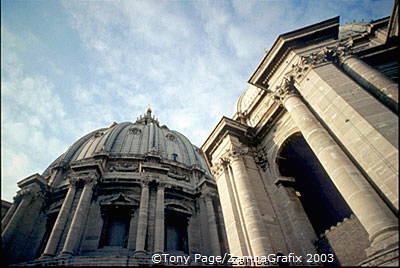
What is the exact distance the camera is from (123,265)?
17188 mm

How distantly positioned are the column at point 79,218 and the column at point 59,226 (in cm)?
112

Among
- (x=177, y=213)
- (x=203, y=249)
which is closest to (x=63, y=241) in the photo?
(x=177, y=213)

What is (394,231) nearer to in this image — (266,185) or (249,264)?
(249,264)

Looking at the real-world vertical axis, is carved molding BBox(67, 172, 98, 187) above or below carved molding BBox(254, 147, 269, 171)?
above

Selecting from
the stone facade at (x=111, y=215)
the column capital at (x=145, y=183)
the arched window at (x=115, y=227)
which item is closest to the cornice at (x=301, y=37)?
the stone facade at (x=111, y=215)

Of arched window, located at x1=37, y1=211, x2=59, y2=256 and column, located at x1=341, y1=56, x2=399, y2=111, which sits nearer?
column, located at x1=341, y1=56, x2=399, y2=111

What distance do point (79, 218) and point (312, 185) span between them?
19393 mm

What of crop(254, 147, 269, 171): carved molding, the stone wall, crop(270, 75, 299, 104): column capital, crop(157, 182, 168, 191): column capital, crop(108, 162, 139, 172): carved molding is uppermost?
crop(108, 162, 139, 172): carved molding

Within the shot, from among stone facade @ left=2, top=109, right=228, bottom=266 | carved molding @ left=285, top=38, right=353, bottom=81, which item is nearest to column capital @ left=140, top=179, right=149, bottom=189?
stone facade @ left=2, top=109, right=228, bottom=266

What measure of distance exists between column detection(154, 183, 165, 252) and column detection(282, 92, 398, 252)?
16537 millimetres

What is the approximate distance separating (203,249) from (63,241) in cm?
1285

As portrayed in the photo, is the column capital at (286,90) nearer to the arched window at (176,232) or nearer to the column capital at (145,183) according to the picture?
the column capital at (145,183)

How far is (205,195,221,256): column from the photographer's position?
23795 millimetres

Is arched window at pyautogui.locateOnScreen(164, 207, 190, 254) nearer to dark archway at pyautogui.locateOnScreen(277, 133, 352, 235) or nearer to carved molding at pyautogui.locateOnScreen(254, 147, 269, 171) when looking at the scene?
carved molding at pyautogui.locateOnScreen(254, 147, 269, 171)
